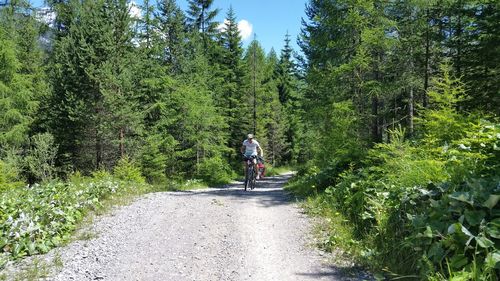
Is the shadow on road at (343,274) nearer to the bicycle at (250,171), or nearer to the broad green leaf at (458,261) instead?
the broad green leaf at (458,261)

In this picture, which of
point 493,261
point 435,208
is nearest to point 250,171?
point 435,208

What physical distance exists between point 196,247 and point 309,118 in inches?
496

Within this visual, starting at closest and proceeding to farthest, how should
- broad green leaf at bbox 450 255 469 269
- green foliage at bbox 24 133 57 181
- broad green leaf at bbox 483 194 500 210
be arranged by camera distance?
broad green leaf at bbox 450 255 469 269
broad green leaf at bbox 483 194 500 210
green foliage at bbox 24 133 57 181

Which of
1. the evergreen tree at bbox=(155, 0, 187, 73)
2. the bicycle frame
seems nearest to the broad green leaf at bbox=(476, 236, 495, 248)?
the bicycle frame

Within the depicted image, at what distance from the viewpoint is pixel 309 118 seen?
17672mm

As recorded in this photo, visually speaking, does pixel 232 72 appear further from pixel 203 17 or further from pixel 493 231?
pixel 493 231

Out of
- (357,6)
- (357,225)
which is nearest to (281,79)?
(357,6)

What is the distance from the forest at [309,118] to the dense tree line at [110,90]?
12 centimetres

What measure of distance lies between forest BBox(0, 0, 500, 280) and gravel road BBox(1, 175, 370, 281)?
25.8 inches

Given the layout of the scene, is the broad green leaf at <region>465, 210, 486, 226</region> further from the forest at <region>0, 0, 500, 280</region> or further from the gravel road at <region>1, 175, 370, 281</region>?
the gravel road at <region>1, 175, 370, 281</region>

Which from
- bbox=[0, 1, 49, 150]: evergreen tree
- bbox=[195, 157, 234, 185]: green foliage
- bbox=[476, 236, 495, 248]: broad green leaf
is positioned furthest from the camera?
bbox=[195, 157, 234, 185]: green foliage

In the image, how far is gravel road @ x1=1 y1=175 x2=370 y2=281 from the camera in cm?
503

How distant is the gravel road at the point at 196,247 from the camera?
5031 millimetres

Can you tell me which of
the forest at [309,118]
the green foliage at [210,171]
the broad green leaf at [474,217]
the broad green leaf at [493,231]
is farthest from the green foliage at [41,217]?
the green foliage at [210,171]
